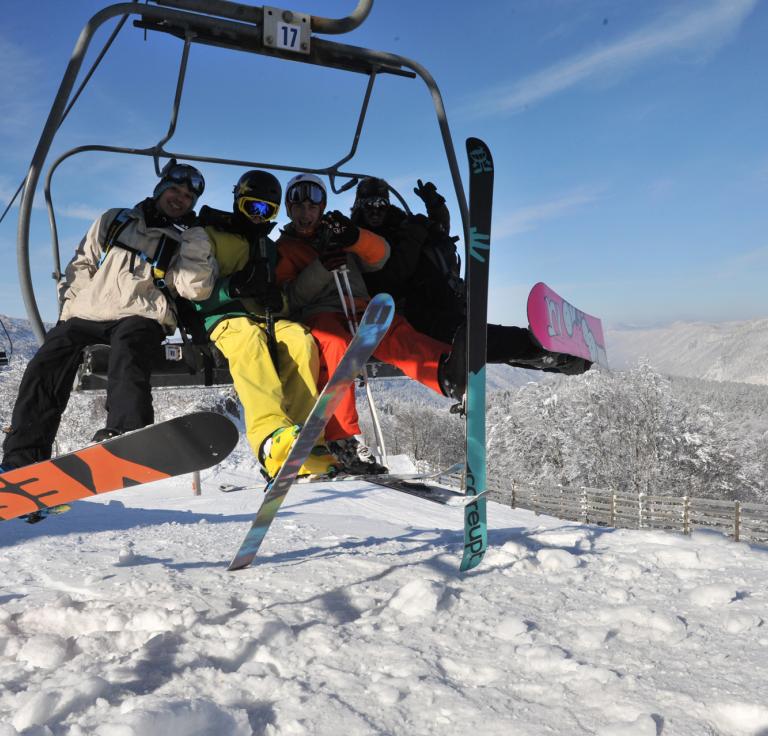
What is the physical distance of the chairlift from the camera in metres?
3.18

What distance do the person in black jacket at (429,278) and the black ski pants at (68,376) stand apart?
157 cm

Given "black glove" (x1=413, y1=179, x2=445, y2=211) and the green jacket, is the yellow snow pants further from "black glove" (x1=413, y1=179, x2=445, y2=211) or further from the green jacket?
"black glove" (x1=413, y1=179, x2=445, y2=211)

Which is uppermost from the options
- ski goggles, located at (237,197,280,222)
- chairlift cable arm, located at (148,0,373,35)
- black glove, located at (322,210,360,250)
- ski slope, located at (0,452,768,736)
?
chairlift cable arm, located at (148,0,373,35)

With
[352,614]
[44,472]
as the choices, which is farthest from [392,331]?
[44,472]

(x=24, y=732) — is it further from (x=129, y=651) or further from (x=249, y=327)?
(x=249, y=327)

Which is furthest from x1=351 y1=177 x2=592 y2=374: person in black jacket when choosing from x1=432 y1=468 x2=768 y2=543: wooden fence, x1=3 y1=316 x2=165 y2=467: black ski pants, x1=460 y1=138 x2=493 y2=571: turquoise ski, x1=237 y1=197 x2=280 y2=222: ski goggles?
x1=432 y1=468 x2=768 y2=543: wooden fence

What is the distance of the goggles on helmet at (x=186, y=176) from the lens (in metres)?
3.79

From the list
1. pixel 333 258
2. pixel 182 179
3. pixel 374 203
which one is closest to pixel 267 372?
pixel 333 258

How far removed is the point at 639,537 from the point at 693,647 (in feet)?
8.55

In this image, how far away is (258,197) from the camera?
12.2 ft

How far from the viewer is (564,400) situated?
113 feet

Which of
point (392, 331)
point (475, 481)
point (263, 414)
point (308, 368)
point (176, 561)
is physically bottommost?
point (176, 561)

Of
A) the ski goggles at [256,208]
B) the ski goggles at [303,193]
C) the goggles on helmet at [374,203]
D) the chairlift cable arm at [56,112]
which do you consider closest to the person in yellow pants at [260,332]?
the ski goggles at [256,208]

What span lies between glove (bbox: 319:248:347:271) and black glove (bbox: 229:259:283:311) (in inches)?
12.3
